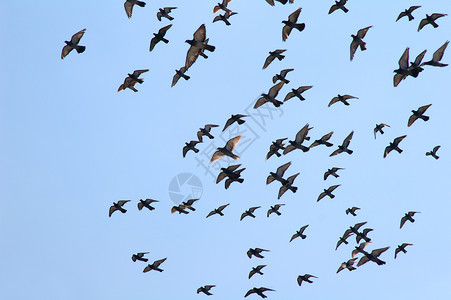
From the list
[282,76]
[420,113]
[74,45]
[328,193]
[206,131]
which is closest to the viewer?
[282,76]

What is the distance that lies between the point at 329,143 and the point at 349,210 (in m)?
6.32

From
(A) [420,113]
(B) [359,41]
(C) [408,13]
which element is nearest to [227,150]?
(B) [359,41]

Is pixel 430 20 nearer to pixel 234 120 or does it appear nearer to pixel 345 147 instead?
pixel 345 147

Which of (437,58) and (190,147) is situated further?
(190,147)

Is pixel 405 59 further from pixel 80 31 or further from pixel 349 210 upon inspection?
pixel 80 31

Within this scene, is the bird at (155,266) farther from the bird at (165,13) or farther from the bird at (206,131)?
the bird at (165,13)

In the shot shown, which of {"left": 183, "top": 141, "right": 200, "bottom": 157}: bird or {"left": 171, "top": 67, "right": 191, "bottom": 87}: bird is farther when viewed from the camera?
{"left": 183, "top": 141, "right": 200, "bottom": 157}: bird

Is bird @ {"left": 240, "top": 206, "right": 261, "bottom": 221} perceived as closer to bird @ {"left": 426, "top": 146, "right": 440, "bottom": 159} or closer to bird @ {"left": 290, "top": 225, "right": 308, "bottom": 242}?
bird @ {"left": 290, "top": 225, "right": 308, "bottom": 242}

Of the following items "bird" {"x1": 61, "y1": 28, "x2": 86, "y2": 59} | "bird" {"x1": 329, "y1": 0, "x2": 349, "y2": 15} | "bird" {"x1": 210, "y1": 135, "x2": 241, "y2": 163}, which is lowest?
"bird" {"x1": 210, "y1": 135, "x2": 241, "y2": 163}

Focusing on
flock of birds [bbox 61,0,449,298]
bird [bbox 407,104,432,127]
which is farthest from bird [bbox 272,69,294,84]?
bird [bbox 407,104,432,127]

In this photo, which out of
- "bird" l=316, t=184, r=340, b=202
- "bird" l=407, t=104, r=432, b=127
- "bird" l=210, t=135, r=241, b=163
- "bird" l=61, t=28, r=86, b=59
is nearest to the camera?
"bird" l=210, t=135, r=241, b=163

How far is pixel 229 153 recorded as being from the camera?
35.0 metres

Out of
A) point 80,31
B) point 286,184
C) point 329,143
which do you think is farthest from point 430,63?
point 80,31

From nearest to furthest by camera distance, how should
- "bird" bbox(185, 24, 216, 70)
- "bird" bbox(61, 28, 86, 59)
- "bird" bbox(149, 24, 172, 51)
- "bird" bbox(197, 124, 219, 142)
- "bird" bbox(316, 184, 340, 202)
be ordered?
"bird" bbox(185, 24, 216, 70)
"bird" bbox(149, 24, 172, 51)
"bird" bbox(61, 28, 86, 59)
"bird" bbox(197, 124, 219, 142)
"bird" bbox(316, 184, 340, 202)
